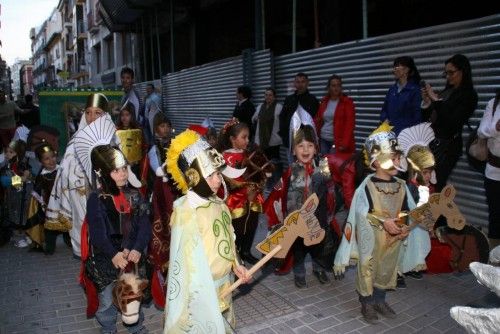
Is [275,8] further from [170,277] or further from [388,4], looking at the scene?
[170,277]

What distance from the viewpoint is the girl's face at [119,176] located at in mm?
3258

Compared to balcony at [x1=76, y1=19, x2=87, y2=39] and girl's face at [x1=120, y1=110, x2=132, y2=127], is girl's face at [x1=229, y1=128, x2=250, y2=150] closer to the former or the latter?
girl's face at [x1=120, y1=110, x2=132, y2=127]

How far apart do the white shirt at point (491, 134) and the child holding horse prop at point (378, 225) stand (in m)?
1.19

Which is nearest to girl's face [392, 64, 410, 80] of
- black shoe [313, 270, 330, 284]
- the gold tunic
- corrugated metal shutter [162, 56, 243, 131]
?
the gold tunic

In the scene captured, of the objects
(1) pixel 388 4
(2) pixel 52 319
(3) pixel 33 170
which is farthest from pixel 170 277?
(1) pixel 388 4

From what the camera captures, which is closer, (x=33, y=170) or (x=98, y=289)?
(x=98, y=289)

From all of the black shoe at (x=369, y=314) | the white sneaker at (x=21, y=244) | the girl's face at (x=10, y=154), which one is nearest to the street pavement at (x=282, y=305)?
the black shoe at (x=369, y=314)

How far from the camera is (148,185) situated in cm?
534

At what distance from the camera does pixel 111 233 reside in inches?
128

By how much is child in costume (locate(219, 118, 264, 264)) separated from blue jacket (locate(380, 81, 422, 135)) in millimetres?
2090

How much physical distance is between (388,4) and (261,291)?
29.9 feet

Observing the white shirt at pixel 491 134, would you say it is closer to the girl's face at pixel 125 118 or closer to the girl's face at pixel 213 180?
the girl's face at pixel 213 180

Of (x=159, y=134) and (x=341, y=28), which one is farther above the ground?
(x=341, y=28)

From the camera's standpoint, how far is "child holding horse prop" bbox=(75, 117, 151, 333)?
3.17 meters
